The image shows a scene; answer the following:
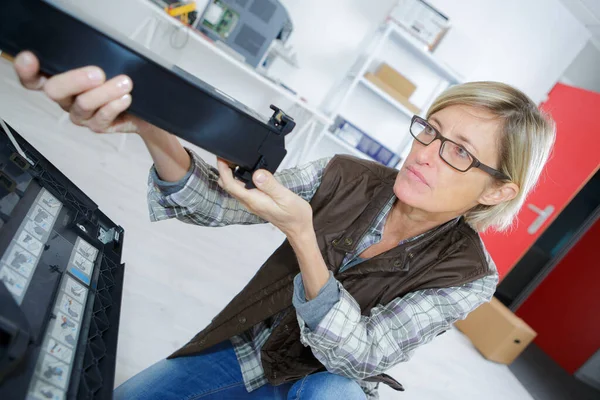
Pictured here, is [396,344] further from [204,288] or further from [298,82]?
[298,82]

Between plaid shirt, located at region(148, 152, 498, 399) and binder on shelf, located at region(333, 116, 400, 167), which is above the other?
binder on shelf, located at region(333, 116, 400, 167)

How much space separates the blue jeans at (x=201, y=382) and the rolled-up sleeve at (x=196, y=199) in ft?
1.15

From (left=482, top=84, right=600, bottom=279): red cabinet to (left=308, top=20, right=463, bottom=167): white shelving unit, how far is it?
0.90 m

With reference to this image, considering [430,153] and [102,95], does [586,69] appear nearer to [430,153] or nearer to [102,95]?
[430,153]

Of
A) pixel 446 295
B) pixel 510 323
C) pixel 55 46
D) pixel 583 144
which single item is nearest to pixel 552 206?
pixel 583 144

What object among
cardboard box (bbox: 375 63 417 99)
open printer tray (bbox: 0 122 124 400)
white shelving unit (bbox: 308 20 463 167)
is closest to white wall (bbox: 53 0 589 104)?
white shelving unit (bbox: 308 20 463 167)

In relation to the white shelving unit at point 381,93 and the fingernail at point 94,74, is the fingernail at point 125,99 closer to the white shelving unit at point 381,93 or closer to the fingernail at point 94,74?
the fingernail at point 94,74

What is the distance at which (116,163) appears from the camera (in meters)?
2.22

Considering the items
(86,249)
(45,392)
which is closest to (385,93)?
(86,249)

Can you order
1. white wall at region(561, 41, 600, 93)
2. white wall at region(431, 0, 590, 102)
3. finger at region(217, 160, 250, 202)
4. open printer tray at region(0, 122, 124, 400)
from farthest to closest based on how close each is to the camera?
1. white wall at region(561, 41, 600, 93)
2. white wall at region(431, 0, 590, 102)
3. finger at region(217, 160, 250, 202)
4. open printer tray at region(0, 122, 124, 400)

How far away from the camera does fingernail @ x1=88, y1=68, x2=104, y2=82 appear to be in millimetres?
442

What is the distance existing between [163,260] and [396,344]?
1230 mm

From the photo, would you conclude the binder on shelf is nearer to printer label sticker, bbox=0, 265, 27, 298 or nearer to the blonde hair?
the blonde hair

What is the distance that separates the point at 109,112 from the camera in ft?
1.55
